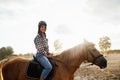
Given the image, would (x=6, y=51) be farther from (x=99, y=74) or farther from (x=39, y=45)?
(x=39, y=45)

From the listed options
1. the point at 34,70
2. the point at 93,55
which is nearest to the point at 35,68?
the point at 34,70

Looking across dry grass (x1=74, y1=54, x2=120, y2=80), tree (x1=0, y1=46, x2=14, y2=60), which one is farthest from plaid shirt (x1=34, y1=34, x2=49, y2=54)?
tree (x1=0, y1=46, x2=14, y2=60)

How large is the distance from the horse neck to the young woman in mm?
708

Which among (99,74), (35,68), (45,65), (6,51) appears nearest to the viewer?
(45,65)

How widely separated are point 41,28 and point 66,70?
5.91ft

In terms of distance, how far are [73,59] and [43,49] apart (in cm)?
116

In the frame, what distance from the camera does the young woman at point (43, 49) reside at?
368 inches

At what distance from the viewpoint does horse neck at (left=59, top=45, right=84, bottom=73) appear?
31.4ft

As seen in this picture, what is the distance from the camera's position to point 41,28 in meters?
9.80

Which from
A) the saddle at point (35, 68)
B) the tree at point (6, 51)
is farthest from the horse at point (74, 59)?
the tree at point (6, 51)

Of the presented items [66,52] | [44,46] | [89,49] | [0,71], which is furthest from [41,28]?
[0,71]

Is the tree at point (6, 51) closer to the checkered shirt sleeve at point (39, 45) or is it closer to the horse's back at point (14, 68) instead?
the horse's back at point (14, 68)

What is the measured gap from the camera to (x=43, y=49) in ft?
31.7

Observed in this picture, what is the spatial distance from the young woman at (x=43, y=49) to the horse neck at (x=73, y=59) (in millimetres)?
708
